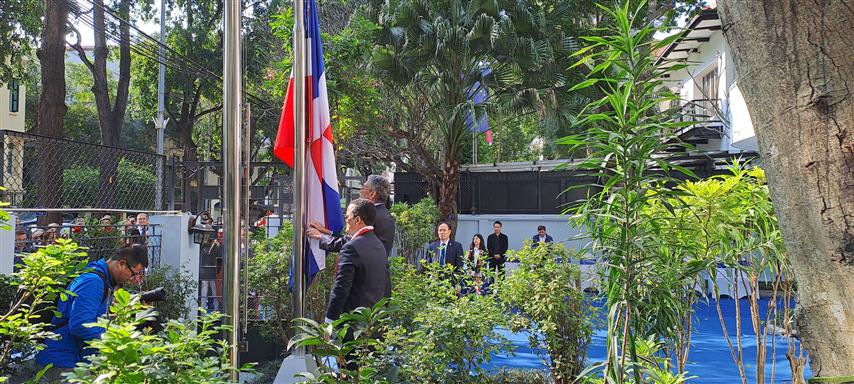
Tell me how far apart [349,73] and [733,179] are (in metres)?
9.77

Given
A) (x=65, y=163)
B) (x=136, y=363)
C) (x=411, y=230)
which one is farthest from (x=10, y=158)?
(x=411, y=230)

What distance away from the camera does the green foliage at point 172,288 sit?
7311 mm

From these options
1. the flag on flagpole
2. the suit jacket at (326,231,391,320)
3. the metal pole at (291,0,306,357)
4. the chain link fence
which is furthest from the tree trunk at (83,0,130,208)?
the suit jacket at (326,231,391,320)

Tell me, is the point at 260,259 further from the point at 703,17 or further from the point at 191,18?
the point at 191,18

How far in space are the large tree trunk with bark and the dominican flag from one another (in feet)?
12.9

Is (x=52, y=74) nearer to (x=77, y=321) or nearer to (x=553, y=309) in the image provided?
(x=77, y=321)

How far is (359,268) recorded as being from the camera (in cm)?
507

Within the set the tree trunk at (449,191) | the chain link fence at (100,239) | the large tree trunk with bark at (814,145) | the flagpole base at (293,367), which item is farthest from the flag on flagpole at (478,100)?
the large tree trunk with bark at (814,145)

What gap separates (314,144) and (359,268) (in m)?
1.06

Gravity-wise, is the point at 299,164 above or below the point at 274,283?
above

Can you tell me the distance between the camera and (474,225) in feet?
71.4

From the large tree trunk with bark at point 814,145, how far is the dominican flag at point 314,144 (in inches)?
154

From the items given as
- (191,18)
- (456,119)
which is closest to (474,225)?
(456,119)

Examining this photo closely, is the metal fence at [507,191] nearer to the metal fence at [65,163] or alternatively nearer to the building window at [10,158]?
the metal fence at [65,163]
